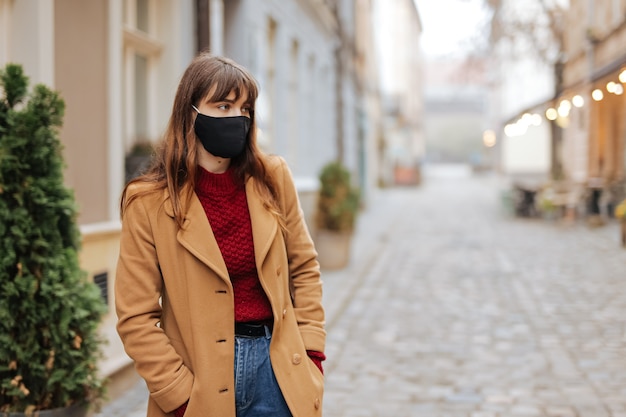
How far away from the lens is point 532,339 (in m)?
7.87

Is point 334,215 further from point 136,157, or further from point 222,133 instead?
point 222,133

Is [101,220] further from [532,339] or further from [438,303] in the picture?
[438,303]

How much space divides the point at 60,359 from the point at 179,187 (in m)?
1.93

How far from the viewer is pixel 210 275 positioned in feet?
8.09

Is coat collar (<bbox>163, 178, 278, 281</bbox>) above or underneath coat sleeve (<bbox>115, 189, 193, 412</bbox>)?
above

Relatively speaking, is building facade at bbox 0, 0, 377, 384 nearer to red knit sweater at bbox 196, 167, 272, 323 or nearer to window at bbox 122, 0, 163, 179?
window at bbox 122, 0, 163, 179

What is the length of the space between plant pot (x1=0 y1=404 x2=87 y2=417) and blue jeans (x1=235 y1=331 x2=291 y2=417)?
72.5 inches

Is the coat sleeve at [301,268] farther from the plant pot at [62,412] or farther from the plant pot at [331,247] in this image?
the plant pot at [331,247]

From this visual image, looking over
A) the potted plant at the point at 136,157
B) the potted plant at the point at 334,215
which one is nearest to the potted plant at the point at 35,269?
the potted plant at the point at 136,157

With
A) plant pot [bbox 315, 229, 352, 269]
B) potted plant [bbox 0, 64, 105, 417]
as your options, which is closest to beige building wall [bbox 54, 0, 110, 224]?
potted plant [bbox 0, 64, 105, 417]

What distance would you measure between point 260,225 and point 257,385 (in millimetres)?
482

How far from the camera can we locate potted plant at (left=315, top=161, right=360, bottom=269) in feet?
41.7

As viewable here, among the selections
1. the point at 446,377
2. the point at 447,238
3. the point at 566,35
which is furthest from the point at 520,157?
the point at 446,377

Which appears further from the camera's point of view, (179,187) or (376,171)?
(376,171)
